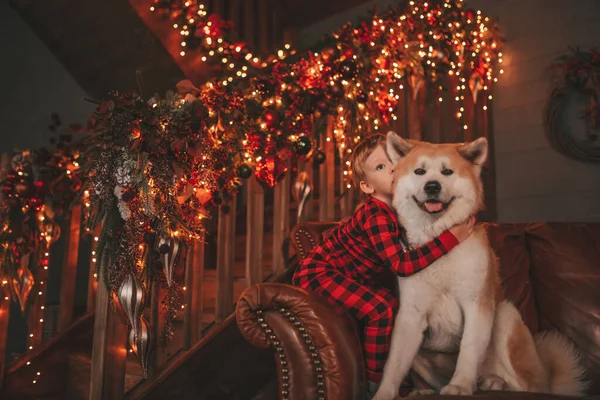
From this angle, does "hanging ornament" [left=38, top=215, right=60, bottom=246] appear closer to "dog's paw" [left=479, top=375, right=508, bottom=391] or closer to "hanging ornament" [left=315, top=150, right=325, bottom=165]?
"hanging ornament" [left=315, top=150, right=325, bottom=165]

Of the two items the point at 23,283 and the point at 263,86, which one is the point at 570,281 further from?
the point at 23,283

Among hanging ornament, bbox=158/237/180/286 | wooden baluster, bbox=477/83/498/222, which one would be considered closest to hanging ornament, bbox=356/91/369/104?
wooden baluster, bbox=477/83/498/222

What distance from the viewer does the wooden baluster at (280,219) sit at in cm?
266

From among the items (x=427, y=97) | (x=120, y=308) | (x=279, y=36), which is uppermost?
(x=279, y=36)

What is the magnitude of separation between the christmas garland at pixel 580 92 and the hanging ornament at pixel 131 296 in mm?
3048

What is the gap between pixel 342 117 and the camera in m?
2.97

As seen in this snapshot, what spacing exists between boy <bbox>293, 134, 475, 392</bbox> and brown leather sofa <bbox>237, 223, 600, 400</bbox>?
8 centimetres

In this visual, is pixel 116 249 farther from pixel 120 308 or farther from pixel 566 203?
pixel 566 203

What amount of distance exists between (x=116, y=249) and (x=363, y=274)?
924mm

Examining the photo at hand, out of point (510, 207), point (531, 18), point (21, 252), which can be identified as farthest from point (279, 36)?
point (21, 252)

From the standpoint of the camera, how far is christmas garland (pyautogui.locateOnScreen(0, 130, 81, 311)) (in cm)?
259

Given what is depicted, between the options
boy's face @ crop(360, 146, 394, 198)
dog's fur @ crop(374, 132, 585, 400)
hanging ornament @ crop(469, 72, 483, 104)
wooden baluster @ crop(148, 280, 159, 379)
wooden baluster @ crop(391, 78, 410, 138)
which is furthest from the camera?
hanging ornament @ crop(469, 72, 483, 104)

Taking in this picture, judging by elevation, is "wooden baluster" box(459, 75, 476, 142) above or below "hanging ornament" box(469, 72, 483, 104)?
below

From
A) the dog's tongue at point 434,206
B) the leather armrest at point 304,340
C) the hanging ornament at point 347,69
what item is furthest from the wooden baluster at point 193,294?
the hanging ornament at point 347,69
